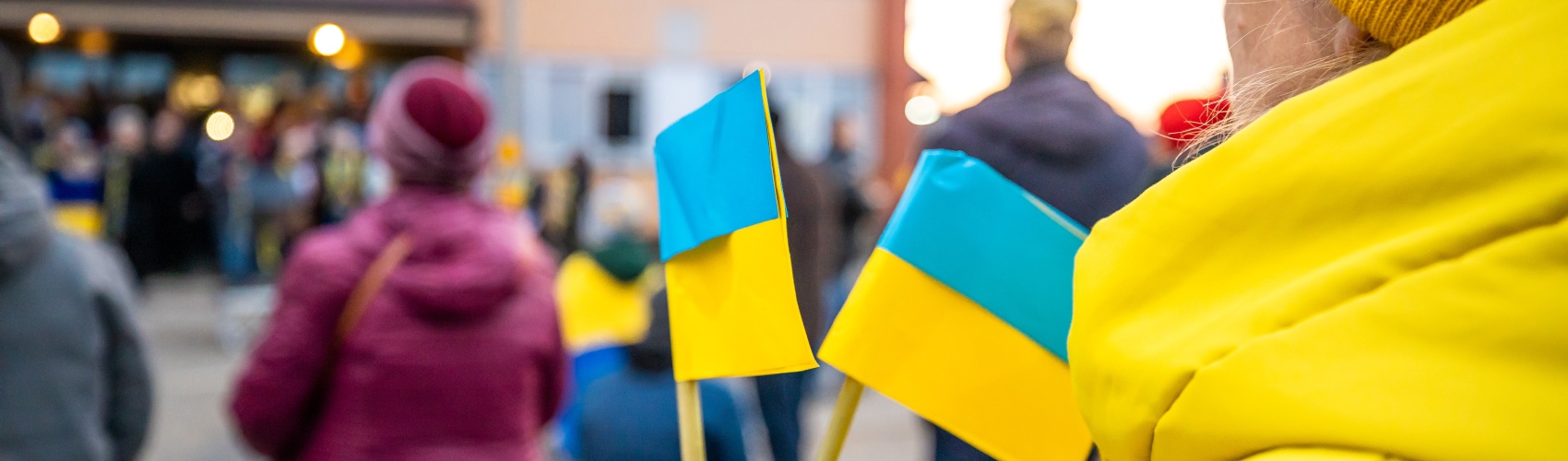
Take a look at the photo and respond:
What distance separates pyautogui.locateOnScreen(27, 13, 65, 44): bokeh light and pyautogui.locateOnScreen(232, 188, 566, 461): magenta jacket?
40.2 feet

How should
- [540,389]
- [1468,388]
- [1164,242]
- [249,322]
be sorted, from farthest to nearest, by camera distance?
[249,322], [540,389], [1164,242], [1468,388]

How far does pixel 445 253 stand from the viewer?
212cm

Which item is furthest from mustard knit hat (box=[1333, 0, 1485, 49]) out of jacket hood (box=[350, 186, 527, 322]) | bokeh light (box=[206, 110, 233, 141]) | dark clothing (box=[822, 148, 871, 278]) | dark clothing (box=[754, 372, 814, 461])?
bokeh light (box=[206, 110, 233, 141])

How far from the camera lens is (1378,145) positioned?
0.69m

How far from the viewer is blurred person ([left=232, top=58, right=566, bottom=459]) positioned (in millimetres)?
2008

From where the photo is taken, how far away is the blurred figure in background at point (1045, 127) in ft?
6.36

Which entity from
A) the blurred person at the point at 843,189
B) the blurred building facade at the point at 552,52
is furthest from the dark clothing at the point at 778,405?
the blurred building facade at the point at 552,52

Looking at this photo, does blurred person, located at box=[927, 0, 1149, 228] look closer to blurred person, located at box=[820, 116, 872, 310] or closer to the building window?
blurred person, located at box=[820, 116, 872, 310]

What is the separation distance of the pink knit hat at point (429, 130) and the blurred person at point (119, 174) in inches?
371

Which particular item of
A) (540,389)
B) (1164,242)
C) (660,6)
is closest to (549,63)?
(660,6)

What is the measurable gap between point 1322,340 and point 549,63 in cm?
1578

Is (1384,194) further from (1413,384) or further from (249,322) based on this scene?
(249,322)

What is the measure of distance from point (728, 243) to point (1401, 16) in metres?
0.58

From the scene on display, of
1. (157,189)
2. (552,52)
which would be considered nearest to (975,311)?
(157,189)
